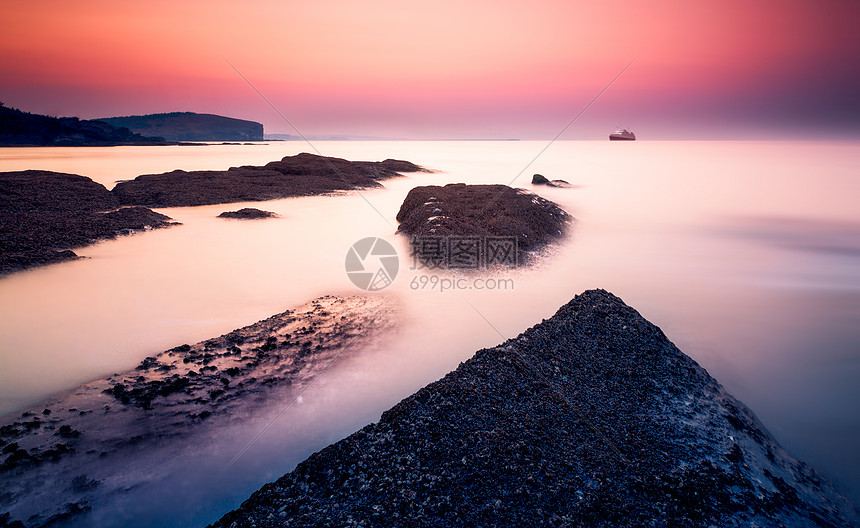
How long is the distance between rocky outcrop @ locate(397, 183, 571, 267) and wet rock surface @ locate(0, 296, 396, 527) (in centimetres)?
370

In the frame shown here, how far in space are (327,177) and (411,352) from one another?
1889 cm

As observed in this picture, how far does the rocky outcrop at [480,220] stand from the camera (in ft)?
28.9

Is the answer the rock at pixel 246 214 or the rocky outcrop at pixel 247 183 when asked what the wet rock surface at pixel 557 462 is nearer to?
the rock at pixel 246 214

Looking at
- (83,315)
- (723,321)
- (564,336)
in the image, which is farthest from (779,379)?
(83,315)

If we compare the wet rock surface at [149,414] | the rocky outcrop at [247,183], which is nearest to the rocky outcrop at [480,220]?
the wet rock surface at [149,414]

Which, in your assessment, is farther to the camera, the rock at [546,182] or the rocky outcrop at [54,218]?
the rock at [546,182]

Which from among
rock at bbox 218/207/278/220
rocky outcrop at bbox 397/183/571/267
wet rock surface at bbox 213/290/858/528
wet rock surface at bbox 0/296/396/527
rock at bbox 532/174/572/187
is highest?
rock at bbox 532/174/572/187

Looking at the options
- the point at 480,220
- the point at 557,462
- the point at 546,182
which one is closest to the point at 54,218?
the point at 480,220

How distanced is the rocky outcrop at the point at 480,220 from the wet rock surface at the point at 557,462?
4.76 metres

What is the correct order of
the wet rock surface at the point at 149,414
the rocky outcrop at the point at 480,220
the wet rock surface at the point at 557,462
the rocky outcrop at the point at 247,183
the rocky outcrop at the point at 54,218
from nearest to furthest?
the wet rock surface at the point at 557,462 → the wet rock surface at the point at 149,414 → the rocky outcrop at the point at 54,218 → the rocky outcrop at the point at 480,220 → the rocky outcrop at the point at 247,183

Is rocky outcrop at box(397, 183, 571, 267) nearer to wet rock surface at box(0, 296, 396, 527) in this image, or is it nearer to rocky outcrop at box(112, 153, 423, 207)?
wet rock surface at box(0, 296, 396, 527)

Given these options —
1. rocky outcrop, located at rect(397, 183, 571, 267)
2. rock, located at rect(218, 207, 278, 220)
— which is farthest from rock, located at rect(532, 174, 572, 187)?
rock, located at rect(218, 207, 278, 220)

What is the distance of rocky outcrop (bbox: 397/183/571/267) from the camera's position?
8.80m

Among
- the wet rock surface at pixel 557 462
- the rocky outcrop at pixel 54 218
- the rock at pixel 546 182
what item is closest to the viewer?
the wet rock surface at pixel 557 462
